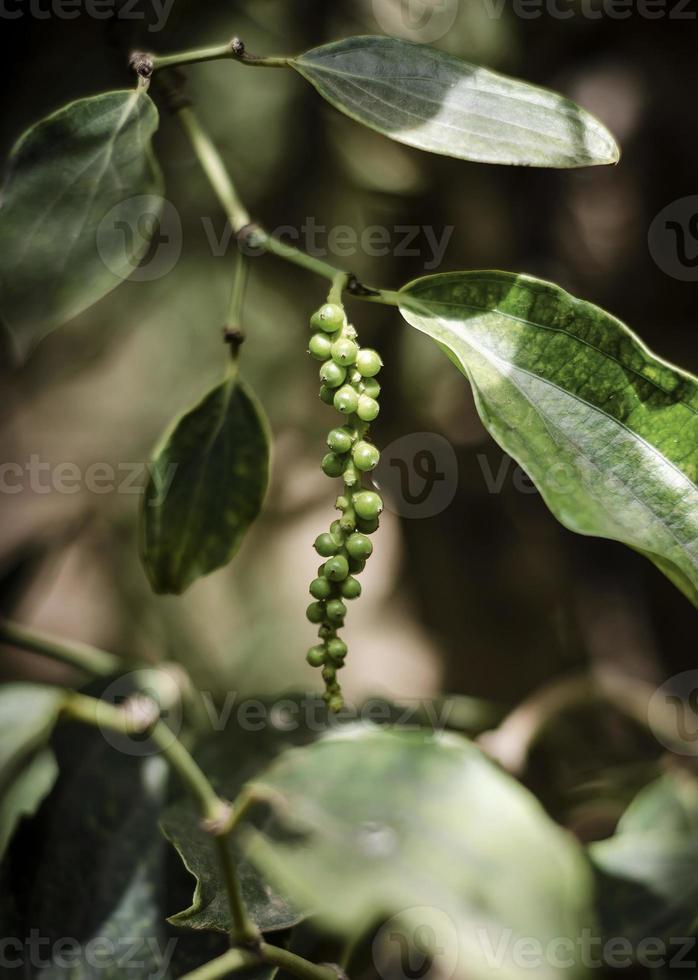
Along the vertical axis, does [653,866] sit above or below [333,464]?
below

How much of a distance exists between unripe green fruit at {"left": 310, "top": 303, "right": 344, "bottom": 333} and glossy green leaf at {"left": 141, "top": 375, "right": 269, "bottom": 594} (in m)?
0.15

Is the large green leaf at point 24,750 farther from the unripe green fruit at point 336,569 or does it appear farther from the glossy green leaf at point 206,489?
the unripe green fruit at point 336,569

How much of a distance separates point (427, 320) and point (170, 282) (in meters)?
0.63

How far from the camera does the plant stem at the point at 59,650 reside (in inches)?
27.7

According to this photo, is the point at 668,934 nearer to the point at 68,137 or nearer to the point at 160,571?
the point at 160,571

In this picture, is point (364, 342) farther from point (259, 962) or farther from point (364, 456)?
point (259, 962)

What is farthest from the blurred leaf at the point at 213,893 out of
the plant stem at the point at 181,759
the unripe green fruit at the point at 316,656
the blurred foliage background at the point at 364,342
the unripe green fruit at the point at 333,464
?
the blurred foliage background at the point at 364,342

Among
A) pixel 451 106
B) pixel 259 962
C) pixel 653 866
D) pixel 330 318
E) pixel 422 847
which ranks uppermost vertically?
pixel 451 106

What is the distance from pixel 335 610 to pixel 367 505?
2.4 inches

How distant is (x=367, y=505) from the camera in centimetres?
46

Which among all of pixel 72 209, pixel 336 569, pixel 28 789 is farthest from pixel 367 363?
pixel 28 789

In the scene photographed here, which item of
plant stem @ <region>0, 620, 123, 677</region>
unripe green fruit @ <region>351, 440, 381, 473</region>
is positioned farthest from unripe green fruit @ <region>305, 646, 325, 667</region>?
plant stem @ <region>0, 620, 123, 677</region>

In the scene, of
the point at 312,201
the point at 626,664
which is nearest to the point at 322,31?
the point at 312,201

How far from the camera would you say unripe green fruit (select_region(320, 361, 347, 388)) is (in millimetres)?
467
